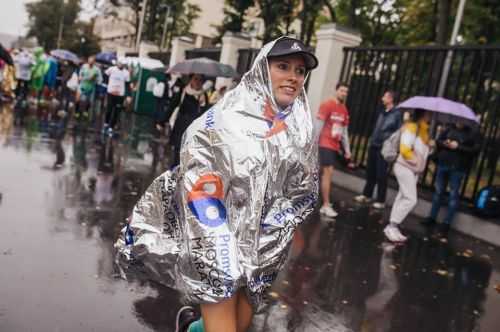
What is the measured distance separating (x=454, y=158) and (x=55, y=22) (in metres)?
73.0

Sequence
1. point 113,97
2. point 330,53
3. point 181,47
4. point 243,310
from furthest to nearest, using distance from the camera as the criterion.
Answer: point 181,47 < point 113,97 < point 330,53 < point 243,310

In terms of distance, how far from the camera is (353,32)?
11953 millimetres

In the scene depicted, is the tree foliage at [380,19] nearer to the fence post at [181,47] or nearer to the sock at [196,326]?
the fence post at [181,47]

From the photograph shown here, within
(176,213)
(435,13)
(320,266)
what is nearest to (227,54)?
(435,13)

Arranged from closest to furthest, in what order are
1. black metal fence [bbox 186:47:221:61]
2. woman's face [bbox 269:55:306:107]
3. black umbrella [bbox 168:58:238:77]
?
woman's face [bbox 269:55:306:107], black umbrella [bbox 168:58:238:77], black metal fence [bbox 186:47:221:61]

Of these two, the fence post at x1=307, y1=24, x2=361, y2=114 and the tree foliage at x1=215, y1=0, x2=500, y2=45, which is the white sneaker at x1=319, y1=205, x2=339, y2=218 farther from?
the tree foliage at x1=215, y1=0, x2=500, y2=45

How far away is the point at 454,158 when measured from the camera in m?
8.04

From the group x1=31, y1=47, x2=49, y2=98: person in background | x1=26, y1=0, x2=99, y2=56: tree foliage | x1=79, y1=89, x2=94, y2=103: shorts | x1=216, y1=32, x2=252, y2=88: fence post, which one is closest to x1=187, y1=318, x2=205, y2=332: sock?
x1=79, y1=89, x2=94, y2=103: shorts

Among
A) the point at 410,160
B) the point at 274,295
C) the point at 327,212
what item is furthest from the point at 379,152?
the point at 274,295

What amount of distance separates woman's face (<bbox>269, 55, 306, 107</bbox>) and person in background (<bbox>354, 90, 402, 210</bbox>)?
21.2ft

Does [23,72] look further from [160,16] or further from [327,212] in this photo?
[160,16]

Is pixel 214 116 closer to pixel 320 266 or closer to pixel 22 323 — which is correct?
pixel 22 323

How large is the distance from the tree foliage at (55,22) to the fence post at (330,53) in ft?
202

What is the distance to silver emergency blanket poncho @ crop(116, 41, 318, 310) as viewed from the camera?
89.7 inches
